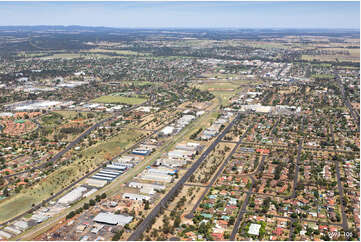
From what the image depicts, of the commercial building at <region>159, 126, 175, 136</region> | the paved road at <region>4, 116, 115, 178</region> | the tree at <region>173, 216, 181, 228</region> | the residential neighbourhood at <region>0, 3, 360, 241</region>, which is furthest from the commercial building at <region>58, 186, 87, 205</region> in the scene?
the commercial building at <region>159, 126, 175, 136</region>

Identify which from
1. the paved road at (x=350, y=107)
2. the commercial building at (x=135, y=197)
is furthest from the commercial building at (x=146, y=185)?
the paved road at (x=350, y=107)

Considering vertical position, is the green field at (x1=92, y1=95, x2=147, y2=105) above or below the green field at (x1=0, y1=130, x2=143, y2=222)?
above

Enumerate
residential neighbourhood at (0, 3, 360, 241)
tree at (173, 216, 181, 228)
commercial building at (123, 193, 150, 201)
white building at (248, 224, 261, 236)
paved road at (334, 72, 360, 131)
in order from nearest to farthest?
white building at (248, 224, 261, 236) < tree at (173, 216, 181, 228) < residential neighbourhood at (0, 3, 360, 241) < commercial building at (123, 193, 150, 201) < paved road at (334, 72, 360, 131)

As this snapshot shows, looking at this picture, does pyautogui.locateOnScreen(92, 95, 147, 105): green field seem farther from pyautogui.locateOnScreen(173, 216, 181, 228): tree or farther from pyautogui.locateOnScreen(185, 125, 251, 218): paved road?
pyautogui.locateOnScreen(173, 216, 181, 228): tree

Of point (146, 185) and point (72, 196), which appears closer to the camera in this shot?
point (72, 196)

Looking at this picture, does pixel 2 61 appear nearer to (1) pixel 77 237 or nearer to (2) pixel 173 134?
(2) pixel 173 134

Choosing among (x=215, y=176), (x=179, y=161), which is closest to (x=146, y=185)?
(x=179, y=161)

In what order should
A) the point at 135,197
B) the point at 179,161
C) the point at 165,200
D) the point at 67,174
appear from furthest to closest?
the point at 179,161
the point at 67,174
the point at 135,197
the point at 165,200

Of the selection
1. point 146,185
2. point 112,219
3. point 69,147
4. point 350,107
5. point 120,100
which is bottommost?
point 112,219

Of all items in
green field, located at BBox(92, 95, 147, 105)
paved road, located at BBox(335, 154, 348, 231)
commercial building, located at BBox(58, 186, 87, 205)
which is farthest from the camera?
green field, located at BBox(92, 95, 147, 105)

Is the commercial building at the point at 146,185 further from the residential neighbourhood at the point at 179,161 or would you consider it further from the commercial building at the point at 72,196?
the commercial building at the point at 72,196

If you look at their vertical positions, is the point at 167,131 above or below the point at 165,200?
above

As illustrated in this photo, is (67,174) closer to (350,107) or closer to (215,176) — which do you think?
(215,176)
